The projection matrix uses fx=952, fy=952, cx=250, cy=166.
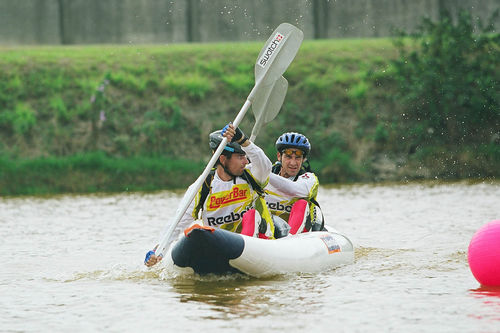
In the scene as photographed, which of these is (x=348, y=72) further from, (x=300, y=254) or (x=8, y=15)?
(x=300, y=254)

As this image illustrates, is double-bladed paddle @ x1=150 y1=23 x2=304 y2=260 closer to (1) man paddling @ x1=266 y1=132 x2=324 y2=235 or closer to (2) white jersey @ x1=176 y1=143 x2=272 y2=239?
(1) man paddling @ x1=266 y1=132 x2=324 y2=235

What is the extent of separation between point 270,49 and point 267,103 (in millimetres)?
600

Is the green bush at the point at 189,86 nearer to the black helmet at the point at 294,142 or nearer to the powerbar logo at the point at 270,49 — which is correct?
the powerbar logo at the point at 270,49

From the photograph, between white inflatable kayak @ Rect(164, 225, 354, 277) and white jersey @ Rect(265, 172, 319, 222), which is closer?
white inflatable kayak @ Rect(164, 225, 354, 277)

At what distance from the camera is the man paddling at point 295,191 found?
31.3ft

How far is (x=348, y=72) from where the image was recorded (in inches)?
922

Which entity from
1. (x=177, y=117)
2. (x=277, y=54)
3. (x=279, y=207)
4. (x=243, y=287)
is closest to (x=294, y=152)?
(x=279, y=207)

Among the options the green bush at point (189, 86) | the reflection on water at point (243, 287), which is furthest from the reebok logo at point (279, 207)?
the green bush at point (189, 86)

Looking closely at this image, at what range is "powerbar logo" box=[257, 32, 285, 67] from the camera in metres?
10.1

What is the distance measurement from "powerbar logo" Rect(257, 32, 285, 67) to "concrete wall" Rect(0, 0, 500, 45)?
14.2 m

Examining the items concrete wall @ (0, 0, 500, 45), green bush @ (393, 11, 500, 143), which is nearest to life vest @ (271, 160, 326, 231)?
green bush @ (393, 11, 500, 143)

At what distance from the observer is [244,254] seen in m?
8.03

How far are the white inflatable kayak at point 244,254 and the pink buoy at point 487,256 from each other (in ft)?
5.05

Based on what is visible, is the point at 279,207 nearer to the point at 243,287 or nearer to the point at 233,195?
the point at 233,195
